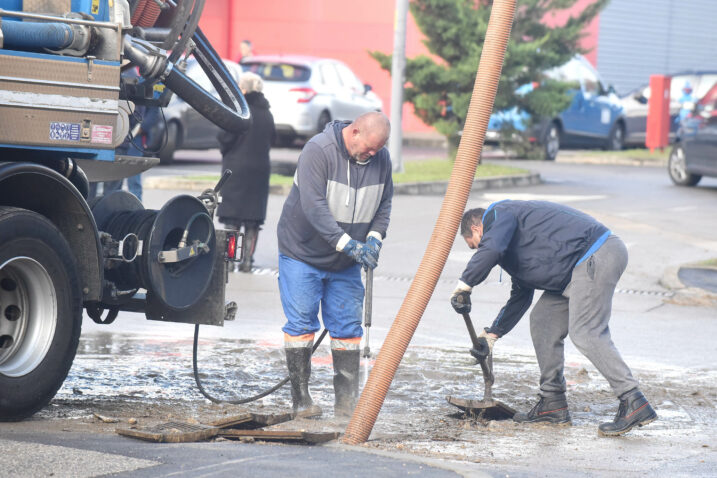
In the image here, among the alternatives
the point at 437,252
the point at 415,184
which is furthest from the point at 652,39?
the point at 437,252

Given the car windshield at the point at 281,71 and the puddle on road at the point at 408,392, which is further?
the car windshield at the point at 281,71

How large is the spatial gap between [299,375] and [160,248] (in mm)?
1029

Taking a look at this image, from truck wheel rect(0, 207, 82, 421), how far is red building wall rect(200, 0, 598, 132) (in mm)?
26136

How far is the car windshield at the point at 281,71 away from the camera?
22.9 meters

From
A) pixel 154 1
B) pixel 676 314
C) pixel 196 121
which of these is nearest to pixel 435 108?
pixel 196 121

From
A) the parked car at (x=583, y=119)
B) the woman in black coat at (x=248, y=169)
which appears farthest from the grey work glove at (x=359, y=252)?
the parked car at (x=583, y=119)

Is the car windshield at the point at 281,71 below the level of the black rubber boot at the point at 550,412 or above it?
above

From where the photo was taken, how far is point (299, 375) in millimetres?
6695

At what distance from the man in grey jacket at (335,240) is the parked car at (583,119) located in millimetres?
17452

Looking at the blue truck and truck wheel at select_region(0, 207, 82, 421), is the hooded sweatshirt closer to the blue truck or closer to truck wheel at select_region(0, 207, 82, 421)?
the blue truck

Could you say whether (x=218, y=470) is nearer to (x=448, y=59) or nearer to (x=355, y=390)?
(x=355, y=390)

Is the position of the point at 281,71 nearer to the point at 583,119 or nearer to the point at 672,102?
the point at 583,119

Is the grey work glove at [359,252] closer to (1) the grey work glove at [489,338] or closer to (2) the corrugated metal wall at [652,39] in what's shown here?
(1) the grey work glove at [489,338]

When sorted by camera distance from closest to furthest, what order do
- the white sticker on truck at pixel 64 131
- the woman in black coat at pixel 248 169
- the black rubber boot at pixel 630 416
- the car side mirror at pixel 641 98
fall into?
the white sticker on truck at pixel 64 131, the black rubber boot at pixel 630 416, the woman in black coat at pixel 248 169, the car side mirror at pixel 641 98
